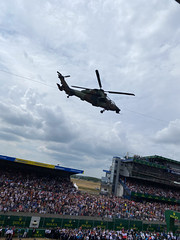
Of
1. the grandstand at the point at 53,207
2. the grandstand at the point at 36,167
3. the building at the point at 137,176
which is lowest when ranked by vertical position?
the grandstand at the point at 53,207

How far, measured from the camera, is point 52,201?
2644cm

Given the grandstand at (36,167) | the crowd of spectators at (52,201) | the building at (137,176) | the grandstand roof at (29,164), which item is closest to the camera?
the crowd of spectators at (52,201)

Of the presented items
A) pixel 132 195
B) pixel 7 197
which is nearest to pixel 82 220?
pixel 7 197

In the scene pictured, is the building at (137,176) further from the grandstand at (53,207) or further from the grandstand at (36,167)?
the grandstand at (36,167)

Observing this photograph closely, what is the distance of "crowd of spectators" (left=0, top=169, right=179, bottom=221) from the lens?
77.6 feet

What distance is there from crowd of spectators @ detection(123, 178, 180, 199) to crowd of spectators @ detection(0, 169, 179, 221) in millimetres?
6764

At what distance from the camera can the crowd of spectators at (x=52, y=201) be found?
77.6ft

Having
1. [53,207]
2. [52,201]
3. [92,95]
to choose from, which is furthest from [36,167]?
[92,95]

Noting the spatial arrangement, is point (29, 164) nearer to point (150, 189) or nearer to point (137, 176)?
point (137, 176)

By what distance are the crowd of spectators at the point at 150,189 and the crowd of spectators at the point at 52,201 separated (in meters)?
6.76

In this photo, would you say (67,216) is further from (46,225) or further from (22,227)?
(22,227)

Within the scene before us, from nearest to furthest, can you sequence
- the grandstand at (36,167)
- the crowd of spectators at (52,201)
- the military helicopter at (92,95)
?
the military helicopter at (92,95), the crowd of spectators at (52,201), the grandstand at (36,167)

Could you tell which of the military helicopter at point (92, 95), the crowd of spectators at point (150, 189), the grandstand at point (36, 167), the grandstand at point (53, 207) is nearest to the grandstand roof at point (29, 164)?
the grandstand at point (36, 167)

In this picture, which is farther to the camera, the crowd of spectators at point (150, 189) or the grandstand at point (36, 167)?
the crowd of spectators at point (150, 189)
